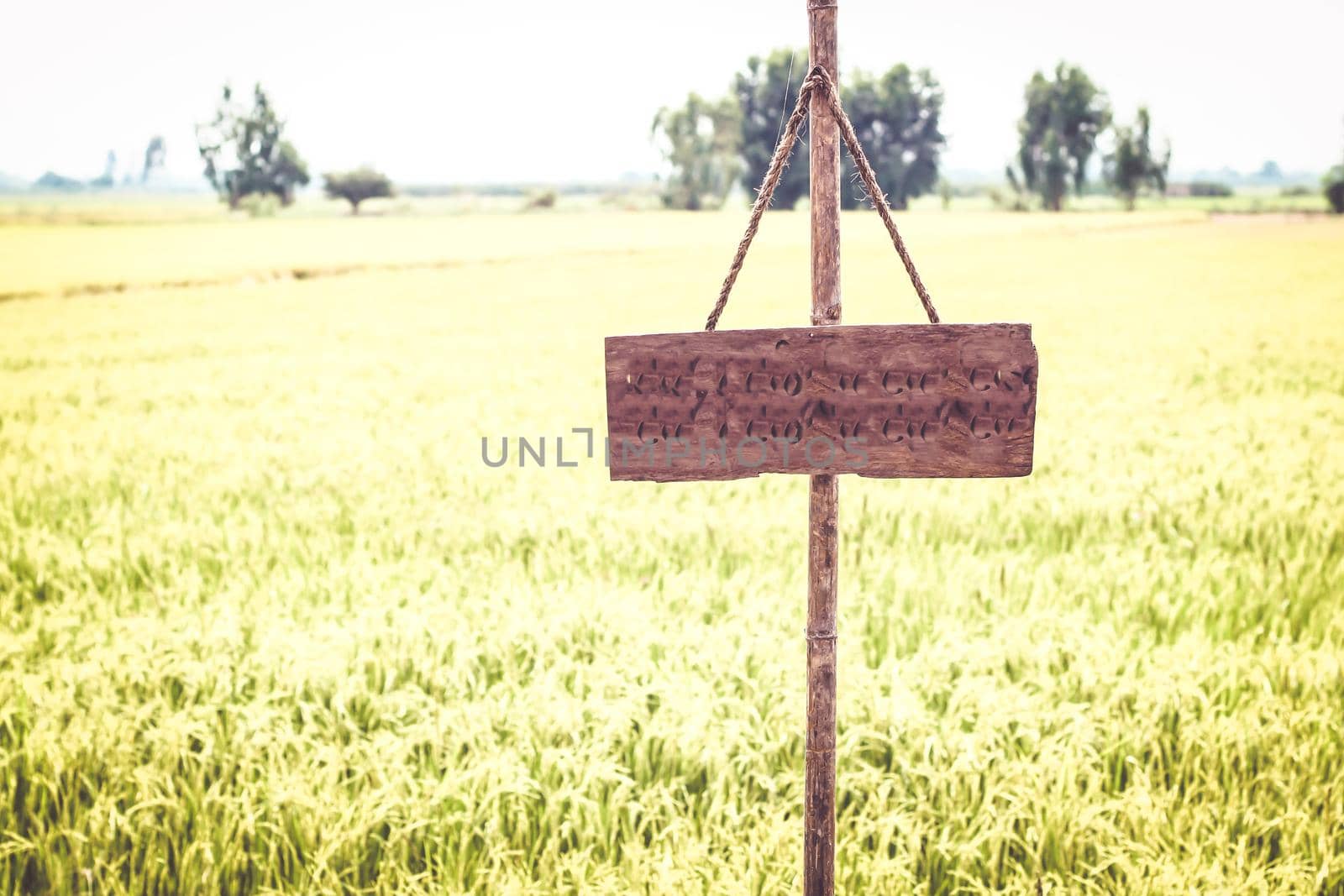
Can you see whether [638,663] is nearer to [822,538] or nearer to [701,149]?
[822,538]

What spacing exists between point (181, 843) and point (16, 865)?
451 mm

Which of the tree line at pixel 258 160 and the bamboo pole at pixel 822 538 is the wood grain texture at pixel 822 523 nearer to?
the bamboo pole at pixel 822 538

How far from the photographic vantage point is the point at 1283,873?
2.30 meters

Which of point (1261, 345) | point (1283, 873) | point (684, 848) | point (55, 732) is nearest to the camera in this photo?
point (1283, 873)

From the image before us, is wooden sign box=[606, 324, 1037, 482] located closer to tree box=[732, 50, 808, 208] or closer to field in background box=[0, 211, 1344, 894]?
field in background box=[0, 211, 1344, 894]

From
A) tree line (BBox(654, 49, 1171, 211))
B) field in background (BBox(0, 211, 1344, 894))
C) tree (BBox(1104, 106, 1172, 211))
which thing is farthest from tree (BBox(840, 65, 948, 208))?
field in background (BBox(0, 211, 1344, 894))

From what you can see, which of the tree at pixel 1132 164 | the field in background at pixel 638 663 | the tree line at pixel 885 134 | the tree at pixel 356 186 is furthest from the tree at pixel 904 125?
the field in background at pixel 638 663

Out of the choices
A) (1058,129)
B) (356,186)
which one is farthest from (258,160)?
(1058,129)

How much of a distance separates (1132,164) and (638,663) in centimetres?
7215

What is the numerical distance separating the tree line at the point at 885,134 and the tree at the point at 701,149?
0.05 metres

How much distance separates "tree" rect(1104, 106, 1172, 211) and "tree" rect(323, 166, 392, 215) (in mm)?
51556

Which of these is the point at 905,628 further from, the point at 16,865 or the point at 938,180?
the point at 938,180

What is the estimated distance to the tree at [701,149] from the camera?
174 ft

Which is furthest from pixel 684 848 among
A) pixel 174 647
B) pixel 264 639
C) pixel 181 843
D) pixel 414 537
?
pixel 414 537
